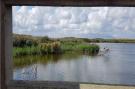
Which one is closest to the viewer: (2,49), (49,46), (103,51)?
(2,49)

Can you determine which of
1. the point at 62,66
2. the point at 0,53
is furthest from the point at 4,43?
the point at 62,66

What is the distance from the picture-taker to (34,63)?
178 inches

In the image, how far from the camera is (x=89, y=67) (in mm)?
4516

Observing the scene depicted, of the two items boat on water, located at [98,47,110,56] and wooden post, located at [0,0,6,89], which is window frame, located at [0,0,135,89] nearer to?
wooden post, located at [0,0,6,89]

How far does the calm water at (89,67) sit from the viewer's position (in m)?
4.30

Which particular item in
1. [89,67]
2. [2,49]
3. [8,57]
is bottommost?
[89,67]

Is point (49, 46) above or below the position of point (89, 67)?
above

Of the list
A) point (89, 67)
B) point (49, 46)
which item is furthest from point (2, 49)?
point (89, 67)

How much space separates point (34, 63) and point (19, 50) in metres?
0.38

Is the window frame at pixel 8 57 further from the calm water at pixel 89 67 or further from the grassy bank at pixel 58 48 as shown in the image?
the grassy bank at pixel 58 48

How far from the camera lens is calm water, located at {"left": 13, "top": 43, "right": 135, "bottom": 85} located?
14.1 feet

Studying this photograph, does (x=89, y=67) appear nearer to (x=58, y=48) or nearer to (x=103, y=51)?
(x=103, y=51)

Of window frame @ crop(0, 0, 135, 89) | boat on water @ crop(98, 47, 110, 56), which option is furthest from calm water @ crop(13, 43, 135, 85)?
window frame @ crop(0, 0, 135, 89)

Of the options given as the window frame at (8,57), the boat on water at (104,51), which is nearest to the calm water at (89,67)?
the boat on water at (104,51)
